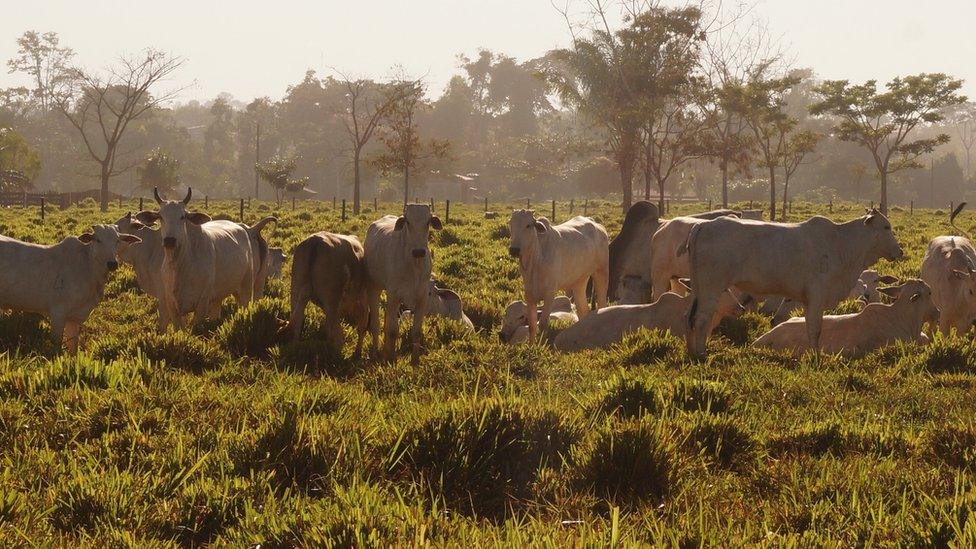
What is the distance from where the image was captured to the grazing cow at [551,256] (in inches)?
491

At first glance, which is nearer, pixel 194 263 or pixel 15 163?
pixel 194 263

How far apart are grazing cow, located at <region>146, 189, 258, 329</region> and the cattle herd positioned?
0.02 meters

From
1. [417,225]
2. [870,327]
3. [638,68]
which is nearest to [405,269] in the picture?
[417,225]

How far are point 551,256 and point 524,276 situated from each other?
566 mm

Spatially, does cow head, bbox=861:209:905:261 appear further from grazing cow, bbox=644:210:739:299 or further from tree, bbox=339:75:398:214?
tree, bbox=339:75:398:214

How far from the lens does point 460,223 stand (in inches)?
1058

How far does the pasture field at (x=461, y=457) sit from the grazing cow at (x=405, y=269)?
1.85 metres

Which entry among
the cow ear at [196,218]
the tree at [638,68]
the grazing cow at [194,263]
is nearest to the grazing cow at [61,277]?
the grazing cow at [194,263]

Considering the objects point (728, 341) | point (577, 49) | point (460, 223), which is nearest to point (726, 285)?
point (728, 341)

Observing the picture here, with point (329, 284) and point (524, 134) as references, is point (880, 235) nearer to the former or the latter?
point (329, 284)

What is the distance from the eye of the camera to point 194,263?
1076 centimetres

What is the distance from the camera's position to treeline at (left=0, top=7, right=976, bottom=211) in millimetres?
47625

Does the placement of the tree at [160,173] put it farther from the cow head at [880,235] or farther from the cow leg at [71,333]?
the cow head at [880,235]


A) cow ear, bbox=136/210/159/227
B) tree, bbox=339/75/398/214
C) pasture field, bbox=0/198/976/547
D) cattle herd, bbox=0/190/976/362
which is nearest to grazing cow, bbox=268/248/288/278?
cattle herd, bbox=0/190/976/362
